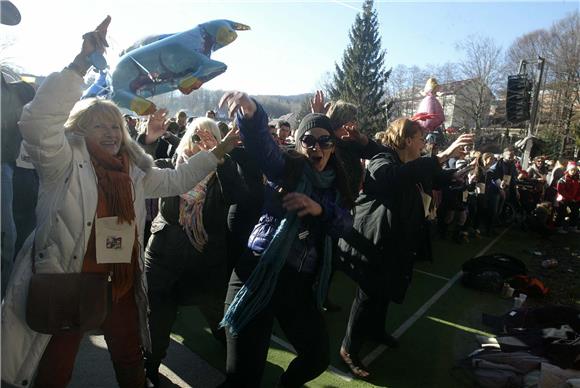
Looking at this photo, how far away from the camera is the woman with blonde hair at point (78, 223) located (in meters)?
1.64

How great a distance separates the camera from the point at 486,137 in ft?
136

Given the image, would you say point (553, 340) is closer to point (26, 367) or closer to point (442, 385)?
point (442, 385)

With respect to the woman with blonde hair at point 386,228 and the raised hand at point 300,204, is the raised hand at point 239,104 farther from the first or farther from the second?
the woman with blonde hair at point 386,228

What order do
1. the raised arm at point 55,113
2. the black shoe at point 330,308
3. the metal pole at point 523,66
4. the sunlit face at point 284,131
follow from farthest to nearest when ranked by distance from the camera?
the metal pole at point 523,66 → the sunlit face at point 284,131 → the black shoe at point 330,308 → the raised arm at point 55,113

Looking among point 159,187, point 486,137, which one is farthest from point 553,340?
point 486,137

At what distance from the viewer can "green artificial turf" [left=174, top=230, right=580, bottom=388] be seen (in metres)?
3.07

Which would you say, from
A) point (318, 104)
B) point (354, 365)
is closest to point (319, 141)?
point (318, 104)

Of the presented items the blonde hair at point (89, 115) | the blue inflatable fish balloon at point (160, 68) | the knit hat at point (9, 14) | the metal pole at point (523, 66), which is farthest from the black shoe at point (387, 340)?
the metal pole at point (523, 66)

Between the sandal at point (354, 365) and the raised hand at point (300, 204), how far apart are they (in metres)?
1.63

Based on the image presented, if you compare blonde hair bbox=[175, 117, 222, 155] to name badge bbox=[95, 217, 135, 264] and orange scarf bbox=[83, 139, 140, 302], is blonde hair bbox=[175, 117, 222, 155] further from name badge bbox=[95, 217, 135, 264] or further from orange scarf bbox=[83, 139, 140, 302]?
name badge bbox=[95, 217, 135, 264]

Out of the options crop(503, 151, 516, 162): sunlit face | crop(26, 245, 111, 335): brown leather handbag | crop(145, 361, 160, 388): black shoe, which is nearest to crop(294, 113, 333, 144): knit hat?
crop(26, 245, 111, 335): brown leather handbag

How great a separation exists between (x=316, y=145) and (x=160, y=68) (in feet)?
4.62

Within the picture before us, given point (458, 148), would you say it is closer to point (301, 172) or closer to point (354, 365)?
point (301, 172)

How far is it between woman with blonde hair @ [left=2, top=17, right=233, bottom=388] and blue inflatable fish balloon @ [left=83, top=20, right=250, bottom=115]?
0.68m
